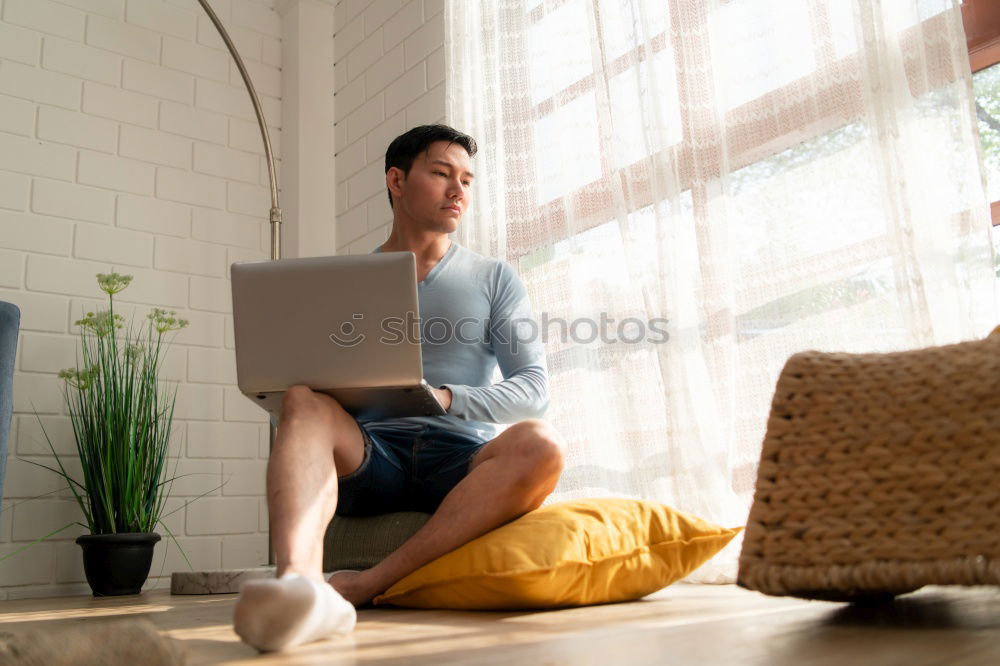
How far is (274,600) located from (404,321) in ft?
2.18

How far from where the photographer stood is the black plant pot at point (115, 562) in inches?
108

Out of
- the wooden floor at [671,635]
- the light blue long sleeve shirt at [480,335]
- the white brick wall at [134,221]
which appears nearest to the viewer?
the wooden floor at [671,635]

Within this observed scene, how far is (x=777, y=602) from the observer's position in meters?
1.49

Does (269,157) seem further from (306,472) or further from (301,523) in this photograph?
(301,523)

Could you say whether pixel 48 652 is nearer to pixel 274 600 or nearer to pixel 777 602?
pixel 274 600

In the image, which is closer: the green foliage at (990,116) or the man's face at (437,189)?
the green foliage at (990,116)

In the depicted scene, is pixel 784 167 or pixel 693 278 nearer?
pixel 784 167

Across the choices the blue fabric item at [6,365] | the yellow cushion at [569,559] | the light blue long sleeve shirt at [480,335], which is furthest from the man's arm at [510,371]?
the blue fabric item at [6,365]

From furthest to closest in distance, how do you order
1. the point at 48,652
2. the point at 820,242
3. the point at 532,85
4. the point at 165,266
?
the point at 165,266 → the point at 532,85 → the point at 820,242 → the point at 48,652

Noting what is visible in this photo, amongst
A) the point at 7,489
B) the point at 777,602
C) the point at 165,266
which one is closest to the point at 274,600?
the point at 777,602

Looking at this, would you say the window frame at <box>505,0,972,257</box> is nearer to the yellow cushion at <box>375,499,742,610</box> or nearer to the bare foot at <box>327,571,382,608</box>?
the yellow cushion at <box>375,499,742,610</box>

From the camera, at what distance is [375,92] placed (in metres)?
3.50

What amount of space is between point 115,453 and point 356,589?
57.0 inches

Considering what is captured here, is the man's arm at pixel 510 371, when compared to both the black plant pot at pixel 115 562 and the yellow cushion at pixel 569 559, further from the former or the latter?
the black plant pot at pixel 115 562
